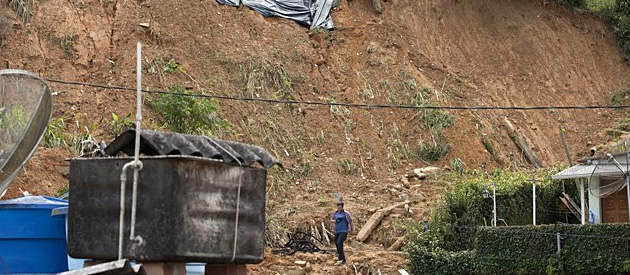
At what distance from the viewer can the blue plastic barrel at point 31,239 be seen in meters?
8.21

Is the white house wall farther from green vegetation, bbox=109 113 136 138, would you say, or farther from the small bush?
green vegetation, bbox=109 113 136 138

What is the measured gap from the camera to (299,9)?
29391 mm

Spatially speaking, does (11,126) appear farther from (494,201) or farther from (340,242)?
(494,201)

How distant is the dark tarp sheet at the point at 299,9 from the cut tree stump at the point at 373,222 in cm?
826

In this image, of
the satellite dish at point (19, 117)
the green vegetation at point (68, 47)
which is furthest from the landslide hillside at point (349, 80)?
the satellite dish at point (19, 117)

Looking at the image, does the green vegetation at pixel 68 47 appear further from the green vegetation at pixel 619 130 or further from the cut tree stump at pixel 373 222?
the green vegetation at pixel 619 130

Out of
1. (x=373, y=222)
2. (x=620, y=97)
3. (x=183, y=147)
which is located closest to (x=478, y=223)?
(x=373, y=222)

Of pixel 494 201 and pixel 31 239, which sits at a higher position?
pixel 494 201

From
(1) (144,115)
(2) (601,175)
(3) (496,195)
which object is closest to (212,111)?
(1) (144,115)

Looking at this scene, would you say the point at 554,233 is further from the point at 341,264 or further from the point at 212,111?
the point at 212,111

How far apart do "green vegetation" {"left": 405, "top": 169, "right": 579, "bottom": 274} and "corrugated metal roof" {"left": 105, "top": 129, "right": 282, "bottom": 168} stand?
13.2m

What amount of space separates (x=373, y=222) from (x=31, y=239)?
1418 centimetres

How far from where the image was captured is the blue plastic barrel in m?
8.21

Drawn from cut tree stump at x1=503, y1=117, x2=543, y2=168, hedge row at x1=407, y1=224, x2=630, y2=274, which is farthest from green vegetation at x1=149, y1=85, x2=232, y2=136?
cut tree stump at x1=503, y1=117, x2=543, y2=168
